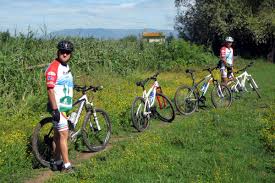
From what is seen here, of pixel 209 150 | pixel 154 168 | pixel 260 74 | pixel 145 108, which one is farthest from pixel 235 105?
pixel 260 74

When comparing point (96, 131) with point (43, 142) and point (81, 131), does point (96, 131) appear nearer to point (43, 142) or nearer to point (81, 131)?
point (81, 131)

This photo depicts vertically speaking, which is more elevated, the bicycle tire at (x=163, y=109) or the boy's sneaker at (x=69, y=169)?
the bicycle tire at (x=163, y=109)

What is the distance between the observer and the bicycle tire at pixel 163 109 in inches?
446

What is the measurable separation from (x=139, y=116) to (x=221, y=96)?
3797 millimetres

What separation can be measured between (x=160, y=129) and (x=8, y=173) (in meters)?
4.26

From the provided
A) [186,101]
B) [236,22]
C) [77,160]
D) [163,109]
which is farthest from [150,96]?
[236,22]

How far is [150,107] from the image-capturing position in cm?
1102

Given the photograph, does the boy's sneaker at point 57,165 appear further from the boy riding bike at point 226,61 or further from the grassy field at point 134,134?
the boy riding bike at point 226,61

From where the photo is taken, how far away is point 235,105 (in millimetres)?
13242

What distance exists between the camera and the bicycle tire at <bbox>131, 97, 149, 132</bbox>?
1030 centimetres

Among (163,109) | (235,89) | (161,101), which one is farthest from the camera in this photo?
(235,89)

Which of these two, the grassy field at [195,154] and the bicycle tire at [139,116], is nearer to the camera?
the grassy field at [195,154]

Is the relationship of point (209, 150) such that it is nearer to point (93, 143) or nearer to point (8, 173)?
point (93, 143)

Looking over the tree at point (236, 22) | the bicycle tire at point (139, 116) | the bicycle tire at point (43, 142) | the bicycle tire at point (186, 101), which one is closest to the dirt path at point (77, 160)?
the bicycle tire at point (43, 142)
